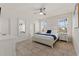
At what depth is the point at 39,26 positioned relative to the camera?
8.35 m

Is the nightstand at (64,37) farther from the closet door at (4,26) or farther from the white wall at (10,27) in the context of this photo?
the closet door at (4,26)

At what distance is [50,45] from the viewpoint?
418cm

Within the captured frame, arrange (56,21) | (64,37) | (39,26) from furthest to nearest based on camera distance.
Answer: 1. (39,26)
2. (56,21)
3. (64,37)

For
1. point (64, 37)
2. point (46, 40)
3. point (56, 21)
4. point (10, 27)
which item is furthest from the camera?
point (56, 21)

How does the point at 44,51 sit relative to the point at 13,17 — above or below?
below

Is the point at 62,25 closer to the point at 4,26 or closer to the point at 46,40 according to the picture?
the point at 46,40

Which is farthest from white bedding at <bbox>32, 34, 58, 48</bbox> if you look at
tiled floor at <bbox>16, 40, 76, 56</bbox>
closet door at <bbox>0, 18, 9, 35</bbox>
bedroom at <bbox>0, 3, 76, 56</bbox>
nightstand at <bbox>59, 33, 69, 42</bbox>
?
closet door at <bbox>0, 18, 9, 35</bbox>

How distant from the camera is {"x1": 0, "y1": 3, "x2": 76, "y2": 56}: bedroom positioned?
385 centimetres

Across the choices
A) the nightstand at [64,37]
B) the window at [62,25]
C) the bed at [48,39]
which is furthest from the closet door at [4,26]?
the window at [62,25]

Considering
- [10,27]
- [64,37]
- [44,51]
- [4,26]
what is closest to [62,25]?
[64,37]

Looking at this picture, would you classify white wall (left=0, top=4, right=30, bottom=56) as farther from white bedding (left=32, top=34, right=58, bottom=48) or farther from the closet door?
white bedding (left=32, top=34, right=58, bottom=48)

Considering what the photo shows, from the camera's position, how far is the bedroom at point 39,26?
3849mm

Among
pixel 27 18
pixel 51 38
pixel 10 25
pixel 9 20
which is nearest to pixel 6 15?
pixel 9 20

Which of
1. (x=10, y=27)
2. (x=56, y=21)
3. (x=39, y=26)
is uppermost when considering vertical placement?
(x=56, y=21)
